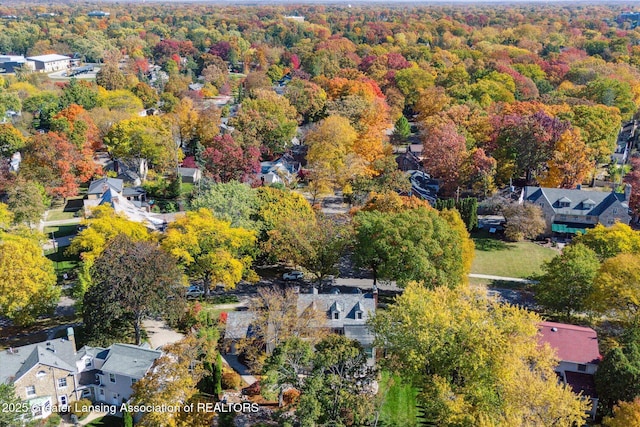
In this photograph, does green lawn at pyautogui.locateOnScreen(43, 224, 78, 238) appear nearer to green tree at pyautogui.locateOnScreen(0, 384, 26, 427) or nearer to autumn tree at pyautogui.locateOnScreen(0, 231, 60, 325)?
autumn tree at pyautogui.locateOnScreen(0, 231, 60, 325)

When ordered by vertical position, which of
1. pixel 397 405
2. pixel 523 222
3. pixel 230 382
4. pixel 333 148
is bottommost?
pixel 397 405

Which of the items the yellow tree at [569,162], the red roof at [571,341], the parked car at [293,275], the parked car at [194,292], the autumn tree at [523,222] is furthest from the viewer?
the yellow tree at [569,162]

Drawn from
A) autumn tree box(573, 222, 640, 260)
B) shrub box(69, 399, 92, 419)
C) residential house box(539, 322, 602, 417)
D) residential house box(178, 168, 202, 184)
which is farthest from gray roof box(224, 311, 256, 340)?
residential house box(178, 168, 202, 184)

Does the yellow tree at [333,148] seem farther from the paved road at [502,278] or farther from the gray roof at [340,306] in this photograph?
the gray roof at [340,306]

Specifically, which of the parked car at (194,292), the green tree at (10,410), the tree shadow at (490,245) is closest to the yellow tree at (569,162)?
the tree shadow at (490,245)

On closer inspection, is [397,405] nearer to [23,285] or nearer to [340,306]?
[340,306]

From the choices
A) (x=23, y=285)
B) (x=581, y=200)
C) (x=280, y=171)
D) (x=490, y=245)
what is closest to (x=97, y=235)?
(x=23, y=285)
